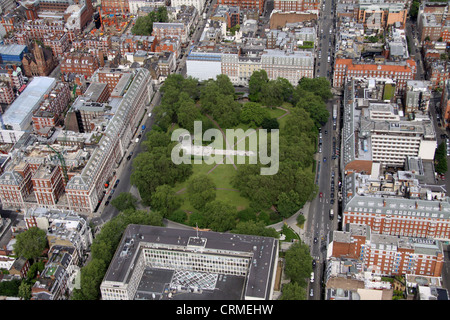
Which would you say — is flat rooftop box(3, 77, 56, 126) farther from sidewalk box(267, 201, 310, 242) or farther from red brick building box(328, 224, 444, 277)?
red brick building box(328, 224, 444, 277)

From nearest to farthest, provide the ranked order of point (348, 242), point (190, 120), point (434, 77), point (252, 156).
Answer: point (348, 242) < point (252, 156) < point (190, 120) < point (434, 77)

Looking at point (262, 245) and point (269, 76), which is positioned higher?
point (269, 76)

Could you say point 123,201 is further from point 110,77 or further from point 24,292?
point 110,77

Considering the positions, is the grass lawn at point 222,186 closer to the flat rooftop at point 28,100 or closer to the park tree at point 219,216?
the park tree at point 219,216

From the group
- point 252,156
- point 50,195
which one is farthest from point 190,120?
point 50,195

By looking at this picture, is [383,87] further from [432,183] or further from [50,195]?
[50,195]

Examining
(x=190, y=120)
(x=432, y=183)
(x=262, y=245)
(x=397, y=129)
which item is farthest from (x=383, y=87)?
(x=262, y=245)

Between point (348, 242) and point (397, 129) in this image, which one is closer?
point (348, 242)

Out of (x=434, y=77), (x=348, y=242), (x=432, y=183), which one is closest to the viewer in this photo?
(x=348, y=242)
